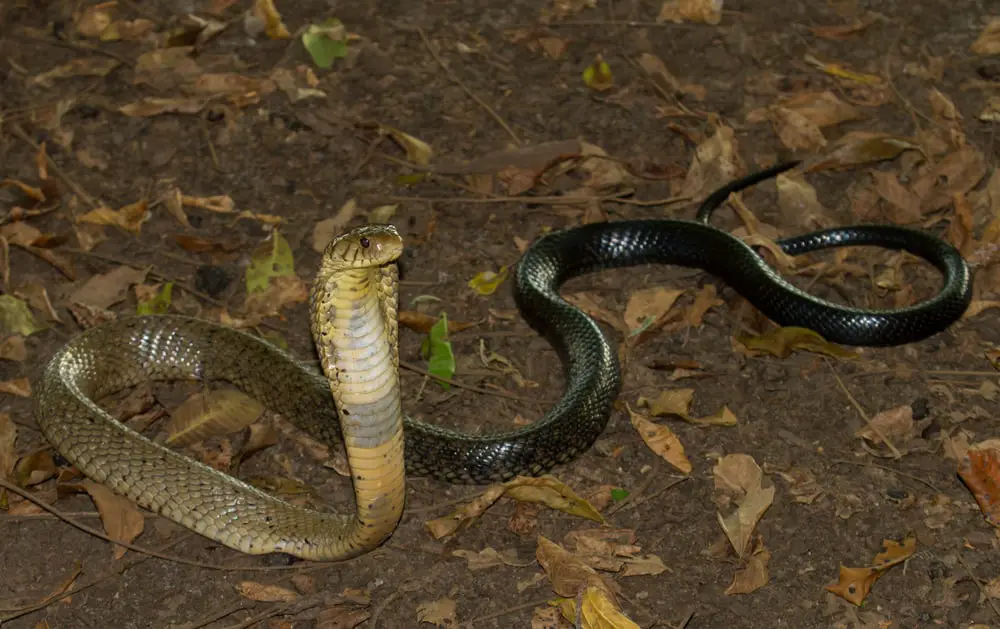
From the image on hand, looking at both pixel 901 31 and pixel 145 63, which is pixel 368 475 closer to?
pixel 145 63

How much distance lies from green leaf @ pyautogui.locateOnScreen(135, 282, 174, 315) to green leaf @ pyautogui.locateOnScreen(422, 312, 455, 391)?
54.1 inches

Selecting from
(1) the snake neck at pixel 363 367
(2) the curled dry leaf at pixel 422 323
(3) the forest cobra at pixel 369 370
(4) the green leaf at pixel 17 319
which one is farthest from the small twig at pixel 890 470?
(4) the green leaf at pixel 17 319

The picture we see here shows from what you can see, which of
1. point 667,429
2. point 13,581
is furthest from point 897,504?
point 13,581

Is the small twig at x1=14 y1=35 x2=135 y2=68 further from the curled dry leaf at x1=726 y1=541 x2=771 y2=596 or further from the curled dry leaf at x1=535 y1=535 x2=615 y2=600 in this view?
the curled dry leaf at x1=726 y1=541 x2=771 y2=596

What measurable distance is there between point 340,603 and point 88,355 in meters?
1.89

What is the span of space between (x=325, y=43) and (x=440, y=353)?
283cm

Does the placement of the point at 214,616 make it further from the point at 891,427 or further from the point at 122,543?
the point at 891,427

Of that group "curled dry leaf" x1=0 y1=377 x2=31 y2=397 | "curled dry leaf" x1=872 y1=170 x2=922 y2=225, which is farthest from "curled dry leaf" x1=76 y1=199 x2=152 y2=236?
"curled dry leaf" x1=872 y1=170 x2=922 y2=225

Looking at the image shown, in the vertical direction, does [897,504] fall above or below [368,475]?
below

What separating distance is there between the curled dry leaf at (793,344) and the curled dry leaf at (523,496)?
1.36m

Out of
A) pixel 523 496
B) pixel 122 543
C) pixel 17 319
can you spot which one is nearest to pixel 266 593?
pixel 122 543

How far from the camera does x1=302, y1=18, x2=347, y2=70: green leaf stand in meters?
7.40

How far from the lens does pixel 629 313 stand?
5.84 m

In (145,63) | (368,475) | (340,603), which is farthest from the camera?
(145,63)
